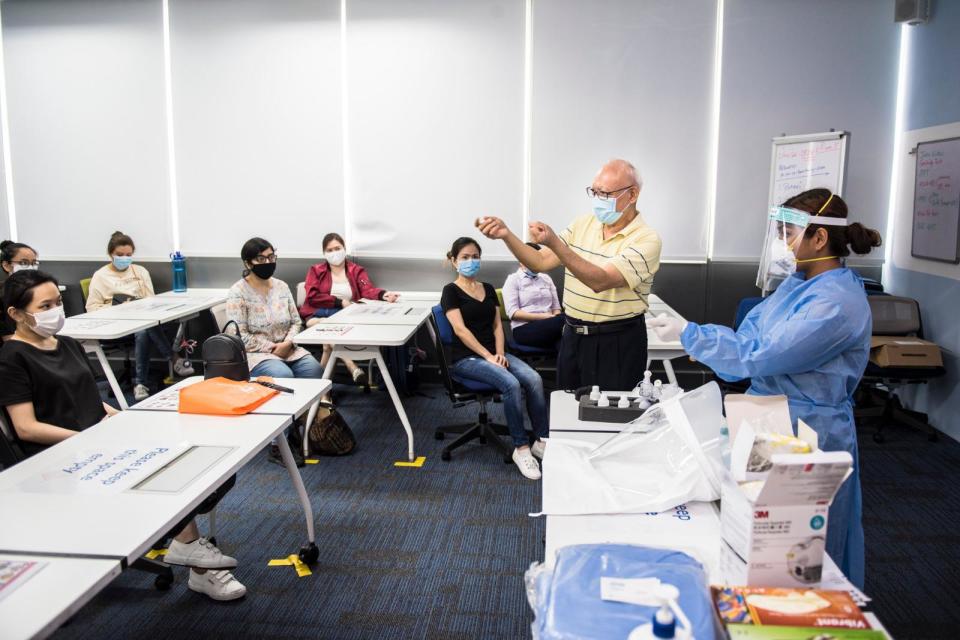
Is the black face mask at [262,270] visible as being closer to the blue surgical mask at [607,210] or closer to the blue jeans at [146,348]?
the blue jeans at [146,348]

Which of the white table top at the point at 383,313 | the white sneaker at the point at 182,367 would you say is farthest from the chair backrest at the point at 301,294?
the white sneaker at the point at 182,367

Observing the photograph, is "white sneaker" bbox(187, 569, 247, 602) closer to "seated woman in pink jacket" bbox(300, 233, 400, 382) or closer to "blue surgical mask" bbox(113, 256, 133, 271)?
"seated woman in pink jacket" bbox(300, 233, 400, 382)

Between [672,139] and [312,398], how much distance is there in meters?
3.71

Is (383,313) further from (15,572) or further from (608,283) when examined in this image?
(15,572)

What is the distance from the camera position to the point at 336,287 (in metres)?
5.18

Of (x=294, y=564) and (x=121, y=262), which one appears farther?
(x=121, y=262)

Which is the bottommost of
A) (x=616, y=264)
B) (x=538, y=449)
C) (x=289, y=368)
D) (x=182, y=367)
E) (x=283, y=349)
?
(x=538, y=449)

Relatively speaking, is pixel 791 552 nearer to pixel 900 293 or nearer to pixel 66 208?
pixel 900 293

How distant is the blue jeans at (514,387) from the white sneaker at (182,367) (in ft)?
8.01

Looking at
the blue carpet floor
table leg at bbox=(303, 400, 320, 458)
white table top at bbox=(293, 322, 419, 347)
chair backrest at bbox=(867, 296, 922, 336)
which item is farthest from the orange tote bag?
chair backrest at bbox=(867, 296, 922, 336)

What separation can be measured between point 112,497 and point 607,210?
73.9 inches

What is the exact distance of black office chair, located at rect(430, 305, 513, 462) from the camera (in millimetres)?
3832

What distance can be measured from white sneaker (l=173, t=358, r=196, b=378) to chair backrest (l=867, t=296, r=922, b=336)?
482 centimetres

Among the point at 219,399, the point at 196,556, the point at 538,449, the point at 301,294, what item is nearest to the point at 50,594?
the point at 219,399
